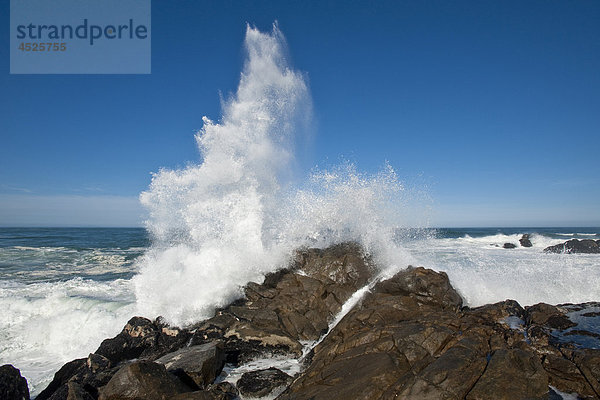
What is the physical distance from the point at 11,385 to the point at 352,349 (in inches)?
236

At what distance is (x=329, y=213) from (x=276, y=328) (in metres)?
5.24

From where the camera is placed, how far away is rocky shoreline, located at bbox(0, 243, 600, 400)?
475 centimetres

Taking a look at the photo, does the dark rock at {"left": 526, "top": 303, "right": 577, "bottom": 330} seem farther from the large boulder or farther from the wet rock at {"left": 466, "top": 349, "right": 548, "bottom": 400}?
the large boulder

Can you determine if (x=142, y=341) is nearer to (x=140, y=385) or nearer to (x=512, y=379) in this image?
(x=140, y=385)

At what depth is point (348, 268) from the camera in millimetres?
10172

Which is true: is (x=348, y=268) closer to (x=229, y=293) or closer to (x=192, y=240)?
(x=229, y=293)

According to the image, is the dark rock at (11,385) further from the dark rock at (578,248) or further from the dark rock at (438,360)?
the dark rock at (578,248)

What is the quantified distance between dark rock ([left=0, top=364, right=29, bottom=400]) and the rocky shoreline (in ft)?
0.06

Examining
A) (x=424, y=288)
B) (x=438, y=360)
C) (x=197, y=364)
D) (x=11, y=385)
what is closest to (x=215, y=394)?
(x=197, y=364)

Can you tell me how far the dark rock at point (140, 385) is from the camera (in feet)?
16.9

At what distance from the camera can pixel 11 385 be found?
19.1ft

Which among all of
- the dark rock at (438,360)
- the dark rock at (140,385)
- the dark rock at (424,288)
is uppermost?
the dark rock at (424,288)

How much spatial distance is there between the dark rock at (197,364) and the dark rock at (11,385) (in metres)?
2.37

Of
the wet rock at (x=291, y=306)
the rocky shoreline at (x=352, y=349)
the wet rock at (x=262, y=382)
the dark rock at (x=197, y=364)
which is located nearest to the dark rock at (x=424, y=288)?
the rocky shoreline at (x=352, y=349)
